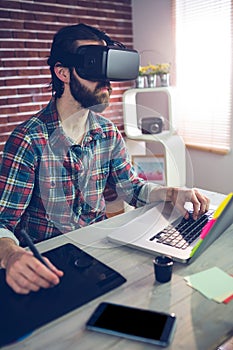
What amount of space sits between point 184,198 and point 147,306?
1.83ft

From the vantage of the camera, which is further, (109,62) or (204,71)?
(204,71)

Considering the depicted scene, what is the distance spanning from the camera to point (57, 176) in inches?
52.6

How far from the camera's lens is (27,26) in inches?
104

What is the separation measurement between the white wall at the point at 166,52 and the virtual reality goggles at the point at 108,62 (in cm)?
181

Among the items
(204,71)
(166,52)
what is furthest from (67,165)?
(166,52)

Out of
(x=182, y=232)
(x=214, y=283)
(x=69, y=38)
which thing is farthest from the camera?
(x=69, y=38)

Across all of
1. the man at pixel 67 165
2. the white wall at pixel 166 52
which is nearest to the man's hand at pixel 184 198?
the man at pixel 67 165

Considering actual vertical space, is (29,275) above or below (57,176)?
below

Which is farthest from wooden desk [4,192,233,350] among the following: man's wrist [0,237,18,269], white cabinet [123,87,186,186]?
white cabinet [123,87,186,186]

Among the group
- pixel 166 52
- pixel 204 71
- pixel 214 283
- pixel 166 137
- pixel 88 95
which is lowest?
pixel 214 283

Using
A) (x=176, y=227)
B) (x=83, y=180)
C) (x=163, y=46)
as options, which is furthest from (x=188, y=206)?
(x=163, y=46)

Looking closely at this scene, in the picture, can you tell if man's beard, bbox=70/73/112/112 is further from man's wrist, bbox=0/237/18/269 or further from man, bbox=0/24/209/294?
man's wrist, bbox=0/237/18/269

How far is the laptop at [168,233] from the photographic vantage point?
36.4 inches

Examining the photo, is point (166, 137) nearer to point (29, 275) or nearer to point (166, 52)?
point (166, 52)
